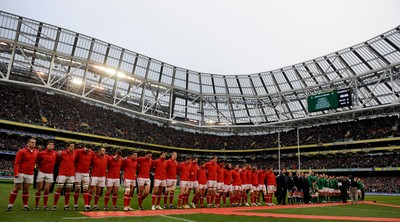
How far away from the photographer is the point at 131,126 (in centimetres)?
5303

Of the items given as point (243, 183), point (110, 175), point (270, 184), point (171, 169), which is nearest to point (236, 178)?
point (243, 183)

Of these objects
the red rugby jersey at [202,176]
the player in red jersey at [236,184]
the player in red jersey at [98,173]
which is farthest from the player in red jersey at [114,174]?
the player in red jersey at [236,184]

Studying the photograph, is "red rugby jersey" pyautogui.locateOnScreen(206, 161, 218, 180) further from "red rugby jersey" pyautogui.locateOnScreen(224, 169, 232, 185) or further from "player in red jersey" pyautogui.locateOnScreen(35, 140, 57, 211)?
"player in red jersey" pyautogui.locateOnScreen(35, 140, 57, 211)

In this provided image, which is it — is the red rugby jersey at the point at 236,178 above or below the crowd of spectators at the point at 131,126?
below

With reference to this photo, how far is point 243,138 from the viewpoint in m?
62.7

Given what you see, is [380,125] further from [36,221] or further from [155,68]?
[36,221]

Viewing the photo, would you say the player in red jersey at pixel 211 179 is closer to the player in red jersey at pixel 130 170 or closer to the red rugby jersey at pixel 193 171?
the red rugby jersey at pixel 193 171

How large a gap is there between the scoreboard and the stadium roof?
0.80 feet

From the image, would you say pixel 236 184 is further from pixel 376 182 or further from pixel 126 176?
pixel 376 182

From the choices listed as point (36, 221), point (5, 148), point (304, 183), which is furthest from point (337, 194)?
point (5, 148)

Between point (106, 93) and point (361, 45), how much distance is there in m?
36.0

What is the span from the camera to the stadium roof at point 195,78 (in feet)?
111

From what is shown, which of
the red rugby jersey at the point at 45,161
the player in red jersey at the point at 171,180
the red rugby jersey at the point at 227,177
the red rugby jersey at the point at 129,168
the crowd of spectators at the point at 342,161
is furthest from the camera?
the crowd of spectators at the point at 342,161

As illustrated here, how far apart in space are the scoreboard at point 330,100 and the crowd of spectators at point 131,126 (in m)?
13.2
